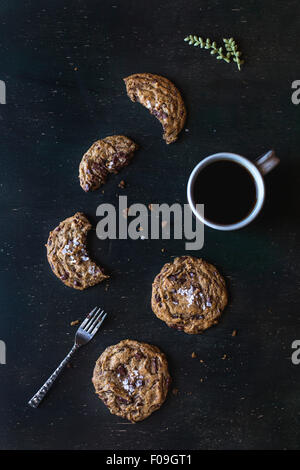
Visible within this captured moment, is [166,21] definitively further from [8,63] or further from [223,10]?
[8,63]

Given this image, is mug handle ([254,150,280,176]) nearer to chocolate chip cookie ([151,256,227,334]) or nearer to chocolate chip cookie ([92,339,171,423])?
chocolate chip cookie ([151,256,227,334])

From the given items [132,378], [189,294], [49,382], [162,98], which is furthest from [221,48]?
[49,382]

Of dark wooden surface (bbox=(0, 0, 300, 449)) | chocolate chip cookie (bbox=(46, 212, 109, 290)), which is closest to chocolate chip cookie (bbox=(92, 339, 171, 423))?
dark wooden surface (bbox=(0, 0, 300, 449))

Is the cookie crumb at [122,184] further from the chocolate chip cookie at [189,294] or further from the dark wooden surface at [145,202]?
the chocolate chip cookie at [189,294]

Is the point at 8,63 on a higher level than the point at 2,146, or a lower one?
higher
